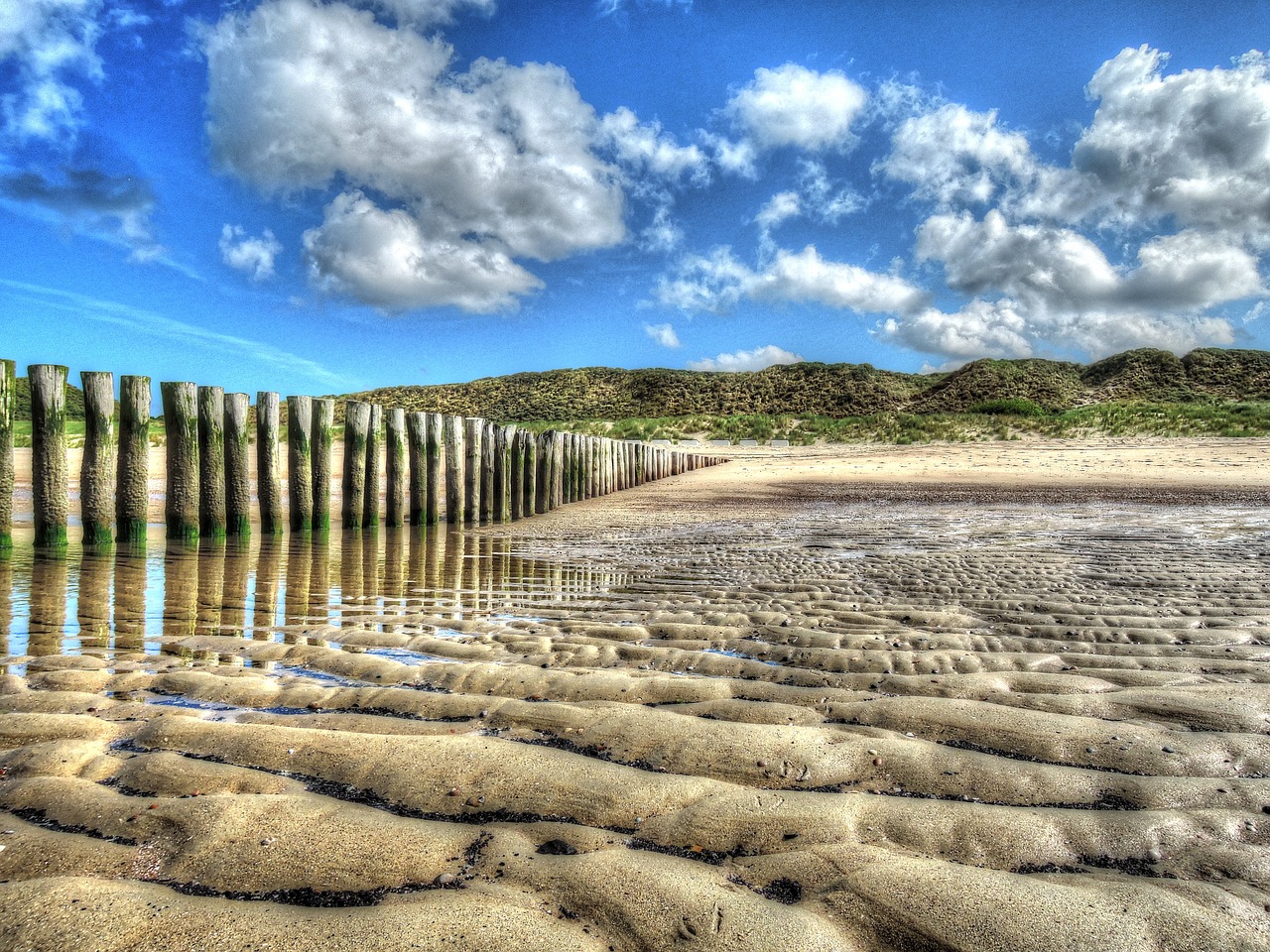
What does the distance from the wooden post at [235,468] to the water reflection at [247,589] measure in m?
0.32

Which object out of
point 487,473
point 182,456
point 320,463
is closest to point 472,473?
point 487,473

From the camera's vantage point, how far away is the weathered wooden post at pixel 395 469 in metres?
8.72

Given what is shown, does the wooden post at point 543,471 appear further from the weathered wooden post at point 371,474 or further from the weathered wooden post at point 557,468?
the weathered wooden post at point 371,474

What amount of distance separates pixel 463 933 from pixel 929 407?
6086 cm

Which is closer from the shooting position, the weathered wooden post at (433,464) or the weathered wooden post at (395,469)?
the weathered wooden post at (395,469)

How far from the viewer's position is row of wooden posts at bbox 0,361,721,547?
6.05 m

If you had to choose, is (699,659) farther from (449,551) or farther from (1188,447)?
(1188,447)

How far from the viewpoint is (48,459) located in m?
6.00

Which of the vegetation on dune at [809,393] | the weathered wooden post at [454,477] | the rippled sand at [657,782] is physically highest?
the vegetation on dune at [809,393]

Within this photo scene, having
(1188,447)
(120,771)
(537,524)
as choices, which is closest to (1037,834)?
(120,771)

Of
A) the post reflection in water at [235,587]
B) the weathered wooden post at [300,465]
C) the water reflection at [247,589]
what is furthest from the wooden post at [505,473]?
the post reflection in water at [235,587]

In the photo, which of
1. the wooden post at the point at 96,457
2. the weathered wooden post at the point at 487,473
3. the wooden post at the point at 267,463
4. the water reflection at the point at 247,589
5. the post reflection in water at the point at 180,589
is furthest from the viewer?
the weathered wooden post at the point at 487,473

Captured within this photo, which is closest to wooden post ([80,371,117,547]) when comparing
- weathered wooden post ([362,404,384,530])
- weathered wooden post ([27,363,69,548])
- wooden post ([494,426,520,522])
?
weathered wooden post ([27,363,69,548])

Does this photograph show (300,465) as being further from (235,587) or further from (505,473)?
(235,587)
